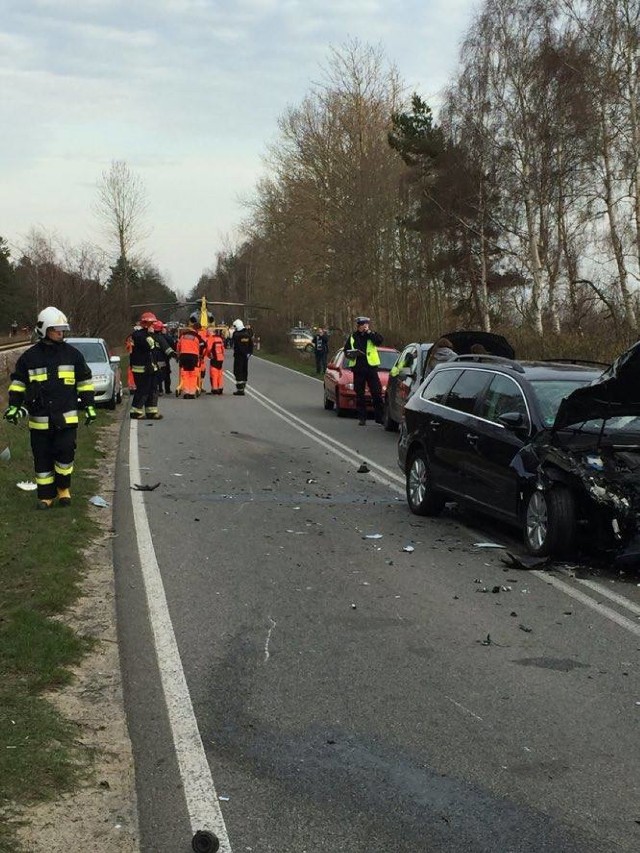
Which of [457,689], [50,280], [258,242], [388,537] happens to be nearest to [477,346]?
[388,537]

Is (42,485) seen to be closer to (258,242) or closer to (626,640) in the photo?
(626,640)

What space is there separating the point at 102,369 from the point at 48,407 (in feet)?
42.6

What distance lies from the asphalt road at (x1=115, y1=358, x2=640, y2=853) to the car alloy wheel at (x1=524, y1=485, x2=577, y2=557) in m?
0.25

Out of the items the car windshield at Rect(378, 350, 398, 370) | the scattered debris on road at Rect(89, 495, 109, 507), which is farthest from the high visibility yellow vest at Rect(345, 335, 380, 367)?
the scattered debris on road at Rect(89, 495, 109, 507)

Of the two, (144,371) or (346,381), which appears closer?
(144,371)

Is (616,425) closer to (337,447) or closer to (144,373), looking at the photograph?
(337,447)

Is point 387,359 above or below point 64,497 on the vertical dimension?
above

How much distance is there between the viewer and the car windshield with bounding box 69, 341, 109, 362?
23750 mm

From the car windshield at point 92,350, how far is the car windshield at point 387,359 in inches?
242

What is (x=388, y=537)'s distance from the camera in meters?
9.73

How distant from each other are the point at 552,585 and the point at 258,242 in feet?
223

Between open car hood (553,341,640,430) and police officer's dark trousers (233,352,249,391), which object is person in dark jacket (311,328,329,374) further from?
open car hood (553,341,640,430)

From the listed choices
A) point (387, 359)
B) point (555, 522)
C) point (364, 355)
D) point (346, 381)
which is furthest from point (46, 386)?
point (387, 359)

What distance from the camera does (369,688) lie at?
17.8ft
